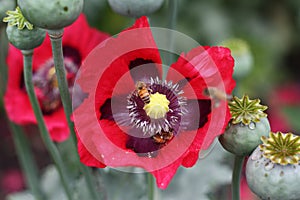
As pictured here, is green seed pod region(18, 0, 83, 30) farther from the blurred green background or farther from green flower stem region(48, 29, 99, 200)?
the blurred green background

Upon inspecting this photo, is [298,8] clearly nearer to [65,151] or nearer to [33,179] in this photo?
[65,151]

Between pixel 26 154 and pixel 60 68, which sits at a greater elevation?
pixel 60 68

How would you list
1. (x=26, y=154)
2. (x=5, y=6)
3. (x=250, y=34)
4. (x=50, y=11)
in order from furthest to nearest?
(x=250, y=34) < (x=26, y=154) < (x=5, y=6) < (x=50, y=11)

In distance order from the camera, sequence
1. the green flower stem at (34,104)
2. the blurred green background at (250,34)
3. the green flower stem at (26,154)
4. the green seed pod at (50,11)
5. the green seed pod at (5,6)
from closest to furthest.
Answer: the green seed pod at (50,11), the green flower stem at (34,104), the green seed pod at (5,6), the green flower stem at (26,154), the blurred green background at (250,34)

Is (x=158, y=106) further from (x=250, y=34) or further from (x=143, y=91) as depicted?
(x=250, y=34)

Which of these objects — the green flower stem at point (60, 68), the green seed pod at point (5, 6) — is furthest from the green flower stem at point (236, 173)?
the green seed pod at point (5, 6)

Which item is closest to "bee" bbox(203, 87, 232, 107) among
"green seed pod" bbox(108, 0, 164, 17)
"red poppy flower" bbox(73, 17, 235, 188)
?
"red poppy flower" bbox(73, 17, 235, 188)

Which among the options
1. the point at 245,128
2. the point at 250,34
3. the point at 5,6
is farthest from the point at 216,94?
the point at 250,34

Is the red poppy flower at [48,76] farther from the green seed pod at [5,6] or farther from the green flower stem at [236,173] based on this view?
the green flower stem at [236,173]
